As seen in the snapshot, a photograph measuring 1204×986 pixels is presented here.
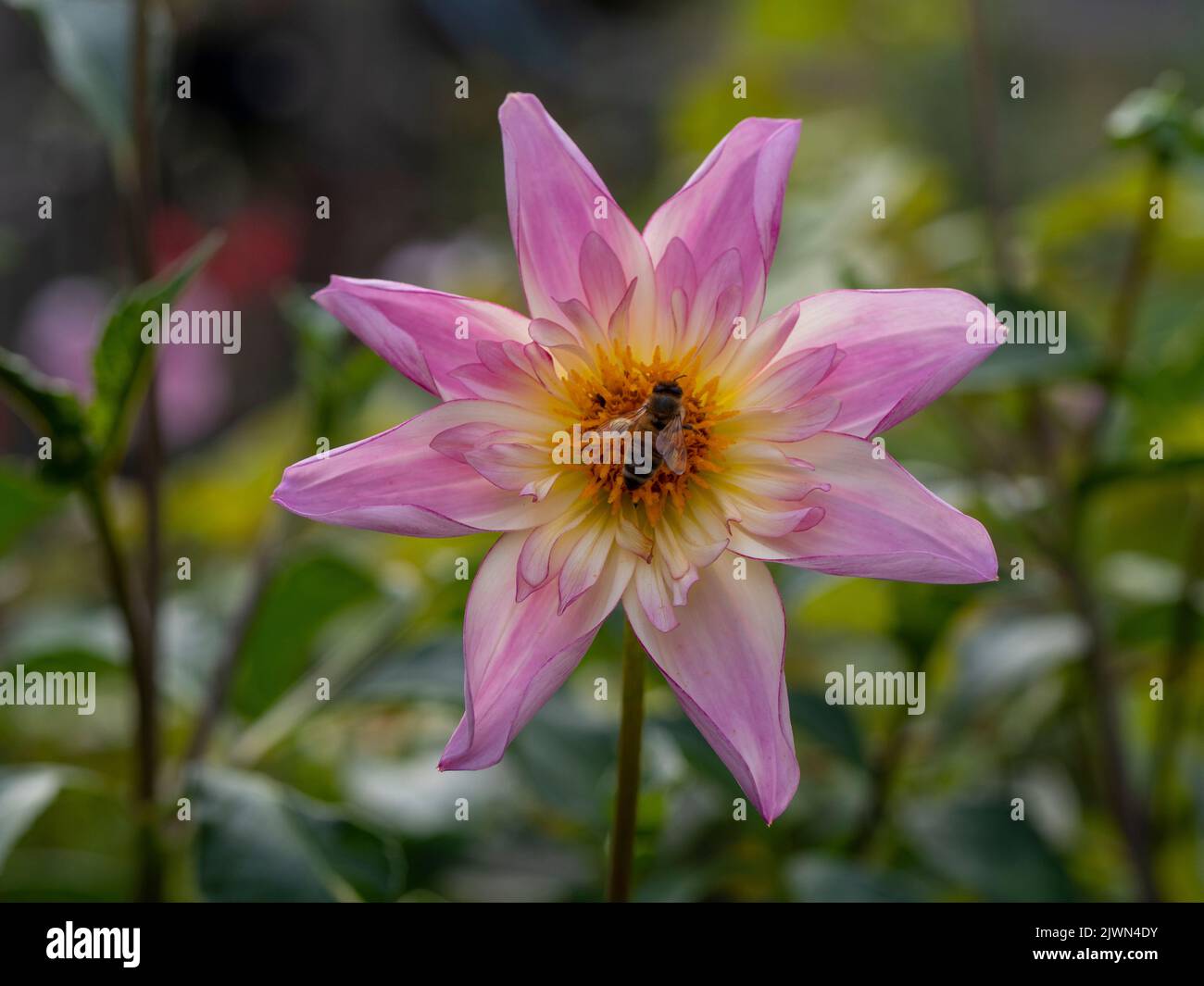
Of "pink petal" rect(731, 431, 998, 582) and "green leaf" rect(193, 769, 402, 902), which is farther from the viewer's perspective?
"green leaf" rect(193, 769, 402, 902)

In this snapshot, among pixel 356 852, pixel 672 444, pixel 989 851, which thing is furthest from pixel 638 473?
pixel 989 851

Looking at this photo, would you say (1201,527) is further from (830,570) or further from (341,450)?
(341,450)

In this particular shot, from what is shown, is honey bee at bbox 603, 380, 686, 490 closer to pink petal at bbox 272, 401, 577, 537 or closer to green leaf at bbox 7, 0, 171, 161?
pink petal at bbox 272, 401, 577, 537

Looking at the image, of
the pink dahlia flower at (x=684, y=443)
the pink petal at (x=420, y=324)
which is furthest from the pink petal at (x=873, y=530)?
the pink petal at (x=420, y=324)

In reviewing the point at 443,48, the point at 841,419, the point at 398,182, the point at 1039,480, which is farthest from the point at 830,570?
the point at 443,48

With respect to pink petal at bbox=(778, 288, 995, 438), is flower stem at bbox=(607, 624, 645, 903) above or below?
below

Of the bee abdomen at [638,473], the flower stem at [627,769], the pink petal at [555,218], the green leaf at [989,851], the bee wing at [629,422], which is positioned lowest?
the green leaf at [989,851]

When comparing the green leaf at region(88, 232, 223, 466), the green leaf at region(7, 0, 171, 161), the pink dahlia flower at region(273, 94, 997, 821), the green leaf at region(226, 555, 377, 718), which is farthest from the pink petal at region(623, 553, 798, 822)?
the green leaf at region(7, 0, 171, 161)

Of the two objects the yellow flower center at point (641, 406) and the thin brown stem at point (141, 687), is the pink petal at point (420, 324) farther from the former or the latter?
the thin brown stem at point (141, 687)

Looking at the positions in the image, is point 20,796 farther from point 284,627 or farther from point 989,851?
point 989,851
